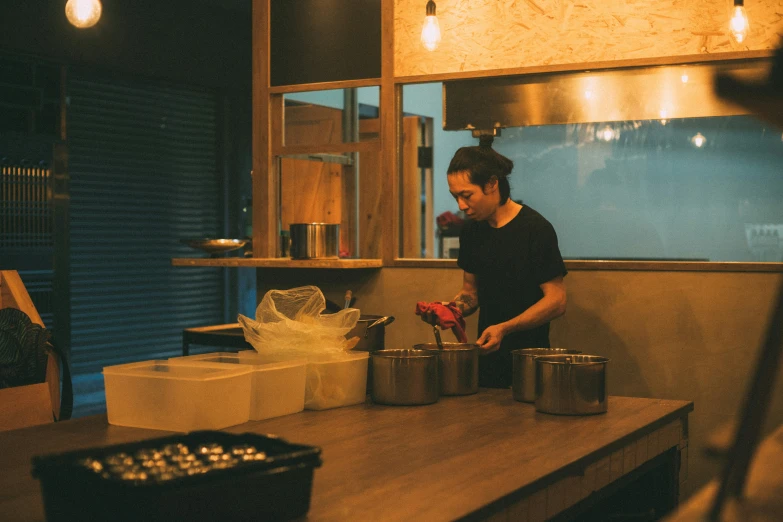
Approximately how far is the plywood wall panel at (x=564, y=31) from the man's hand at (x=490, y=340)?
1.96 meters

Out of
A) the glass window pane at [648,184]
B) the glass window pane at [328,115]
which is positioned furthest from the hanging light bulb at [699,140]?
the glass window pane at [328,115]

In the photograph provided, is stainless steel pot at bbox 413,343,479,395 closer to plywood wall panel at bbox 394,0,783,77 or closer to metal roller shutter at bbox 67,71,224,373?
plywood wall panel at bbox 394,0,783,77

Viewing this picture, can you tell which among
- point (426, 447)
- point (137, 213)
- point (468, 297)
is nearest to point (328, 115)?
point (468, 297)

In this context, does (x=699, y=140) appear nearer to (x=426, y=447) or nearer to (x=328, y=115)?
(x=328, y=115)

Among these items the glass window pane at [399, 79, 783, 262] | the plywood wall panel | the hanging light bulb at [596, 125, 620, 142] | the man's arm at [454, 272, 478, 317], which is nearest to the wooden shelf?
the glass window pane at [399, 79, 783, 262]

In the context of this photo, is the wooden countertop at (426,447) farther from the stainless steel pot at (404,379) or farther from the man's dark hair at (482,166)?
the man's dark hair at (482,166)

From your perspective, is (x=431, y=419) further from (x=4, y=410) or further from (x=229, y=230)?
(x=229, y=230)

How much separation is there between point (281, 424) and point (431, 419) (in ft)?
1.35

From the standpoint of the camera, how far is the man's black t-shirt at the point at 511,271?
3.44m

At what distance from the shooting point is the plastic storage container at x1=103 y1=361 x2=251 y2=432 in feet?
7.36

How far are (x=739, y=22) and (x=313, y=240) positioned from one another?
2383 millimetres

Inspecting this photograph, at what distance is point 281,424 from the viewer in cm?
240

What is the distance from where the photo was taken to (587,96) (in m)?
4.54

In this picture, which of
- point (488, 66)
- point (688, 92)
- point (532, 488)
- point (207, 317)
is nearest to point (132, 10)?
point (207, 317)
